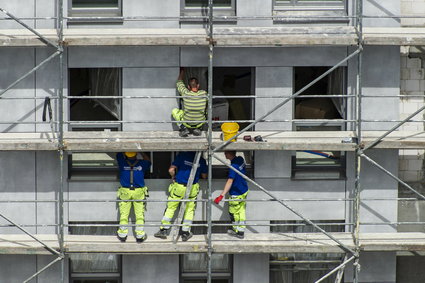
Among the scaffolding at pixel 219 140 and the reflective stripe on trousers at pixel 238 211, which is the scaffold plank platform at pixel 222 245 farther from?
the reflective stripe on trousers at pixel 238 211

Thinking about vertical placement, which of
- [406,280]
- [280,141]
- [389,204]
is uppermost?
[280,141]

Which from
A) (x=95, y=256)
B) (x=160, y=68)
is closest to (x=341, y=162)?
(x=160, y=68)

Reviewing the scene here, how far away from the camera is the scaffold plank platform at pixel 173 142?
15.1 metres

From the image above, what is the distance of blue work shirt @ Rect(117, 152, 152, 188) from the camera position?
51.2ft

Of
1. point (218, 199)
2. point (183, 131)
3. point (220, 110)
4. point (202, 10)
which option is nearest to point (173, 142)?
point (183, 131)

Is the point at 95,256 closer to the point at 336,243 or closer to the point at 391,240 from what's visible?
the point at 336,243

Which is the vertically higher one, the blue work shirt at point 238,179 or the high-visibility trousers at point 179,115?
the high-visibility trousers at point 179,115

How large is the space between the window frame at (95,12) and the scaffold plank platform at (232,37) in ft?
1.91

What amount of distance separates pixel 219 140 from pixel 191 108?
2.58 feet

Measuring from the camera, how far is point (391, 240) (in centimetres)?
1570

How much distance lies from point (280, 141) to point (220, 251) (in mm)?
2307

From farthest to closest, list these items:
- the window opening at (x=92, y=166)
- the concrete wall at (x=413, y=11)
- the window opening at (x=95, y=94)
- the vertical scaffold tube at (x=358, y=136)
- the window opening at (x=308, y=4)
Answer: the concrete wall at (x=413, y=11) < the window opening at (x=92, y=166) < the window opening at (x=95, y=94) < the window opening at (x=308, y=4) < the vertical scaffold tube at (x=358, y=136)

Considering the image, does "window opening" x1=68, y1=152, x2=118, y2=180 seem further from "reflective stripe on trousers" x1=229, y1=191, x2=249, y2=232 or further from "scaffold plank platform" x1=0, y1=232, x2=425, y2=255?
"reflective stripe on trousers" x1=229, y1=191, x2=249, y2=232

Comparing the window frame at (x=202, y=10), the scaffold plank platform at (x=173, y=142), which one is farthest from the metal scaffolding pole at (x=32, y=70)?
the window frame at (x=202, y=10)
